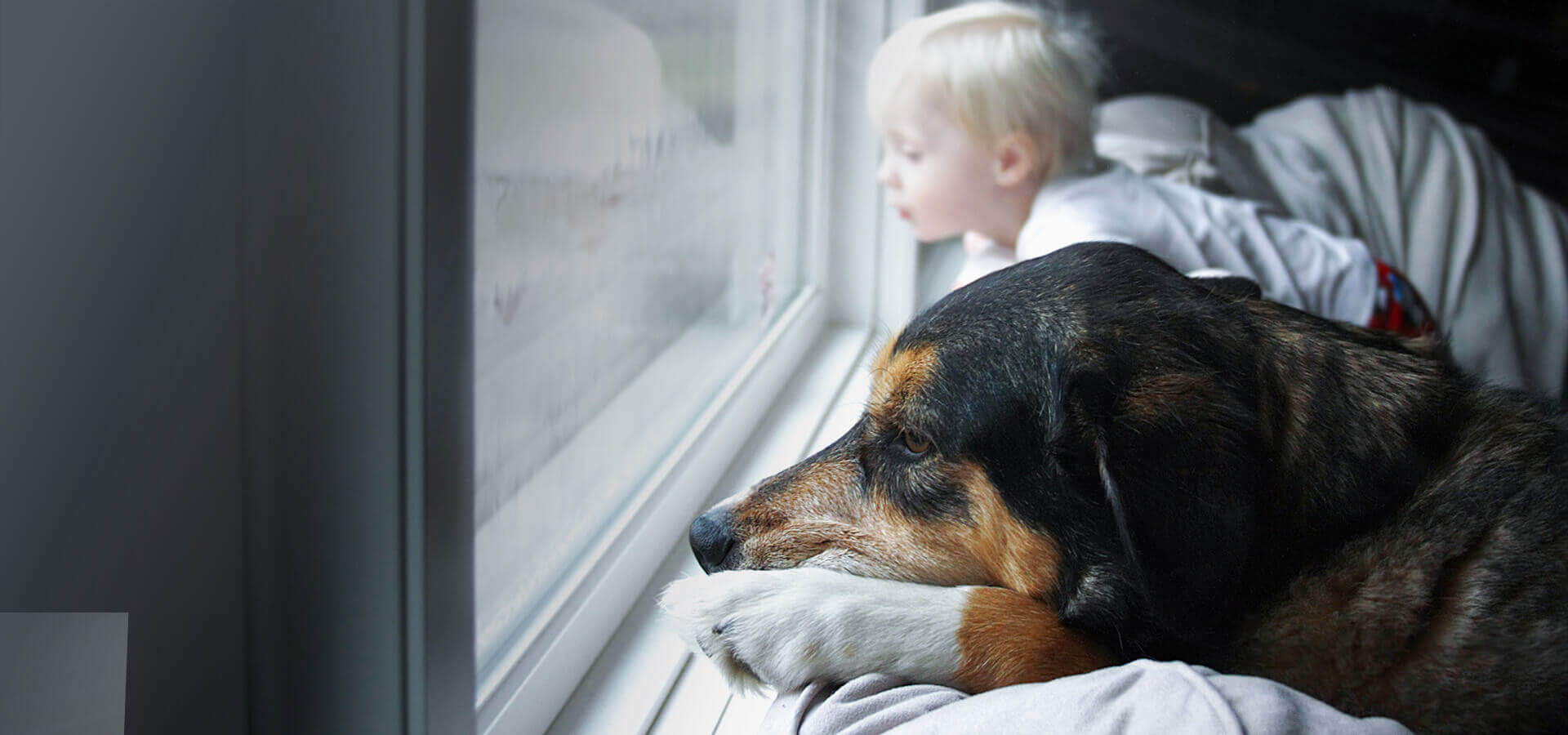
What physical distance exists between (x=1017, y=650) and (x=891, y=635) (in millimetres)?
89

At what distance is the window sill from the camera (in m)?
0.92

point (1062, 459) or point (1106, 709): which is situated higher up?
point (1062, 459)

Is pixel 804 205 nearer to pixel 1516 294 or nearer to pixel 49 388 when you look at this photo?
pixel 1516 294

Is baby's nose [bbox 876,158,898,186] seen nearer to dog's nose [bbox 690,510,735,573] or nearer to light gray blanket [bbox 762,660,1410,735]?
dog's nose [bbox 690,510,735,573]

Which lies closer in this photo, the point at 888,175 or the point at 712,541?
the point at 712,541

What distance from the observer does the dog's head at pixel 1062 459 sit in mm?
715

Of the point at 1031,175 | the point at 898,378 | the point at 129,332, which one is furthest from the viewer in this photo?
the point at 1031,175

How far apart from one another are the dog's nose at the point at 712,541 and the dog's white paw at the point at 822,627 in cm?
8

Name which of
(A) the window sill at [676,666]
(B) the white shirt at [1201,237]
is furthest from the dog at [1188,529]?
(B) the white shirt at [1201,237]

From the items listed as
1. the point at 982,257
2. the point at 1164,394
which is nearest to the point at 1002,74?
the point at 982,257

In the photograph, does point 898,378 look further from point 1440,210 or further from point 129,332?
point 1440,210

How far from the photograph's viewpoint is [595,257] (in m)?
1.17

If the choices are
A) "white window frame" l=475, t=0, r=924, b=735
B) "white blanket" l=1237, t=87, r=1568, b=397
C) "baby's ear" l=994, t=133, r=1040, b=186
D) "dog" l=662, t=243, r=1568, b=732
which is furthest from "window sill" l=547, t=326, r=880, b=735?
"white blanket" l=1237, t=87, r=1568, b=397

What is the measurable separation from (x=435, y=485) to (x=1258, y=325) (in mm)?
619
